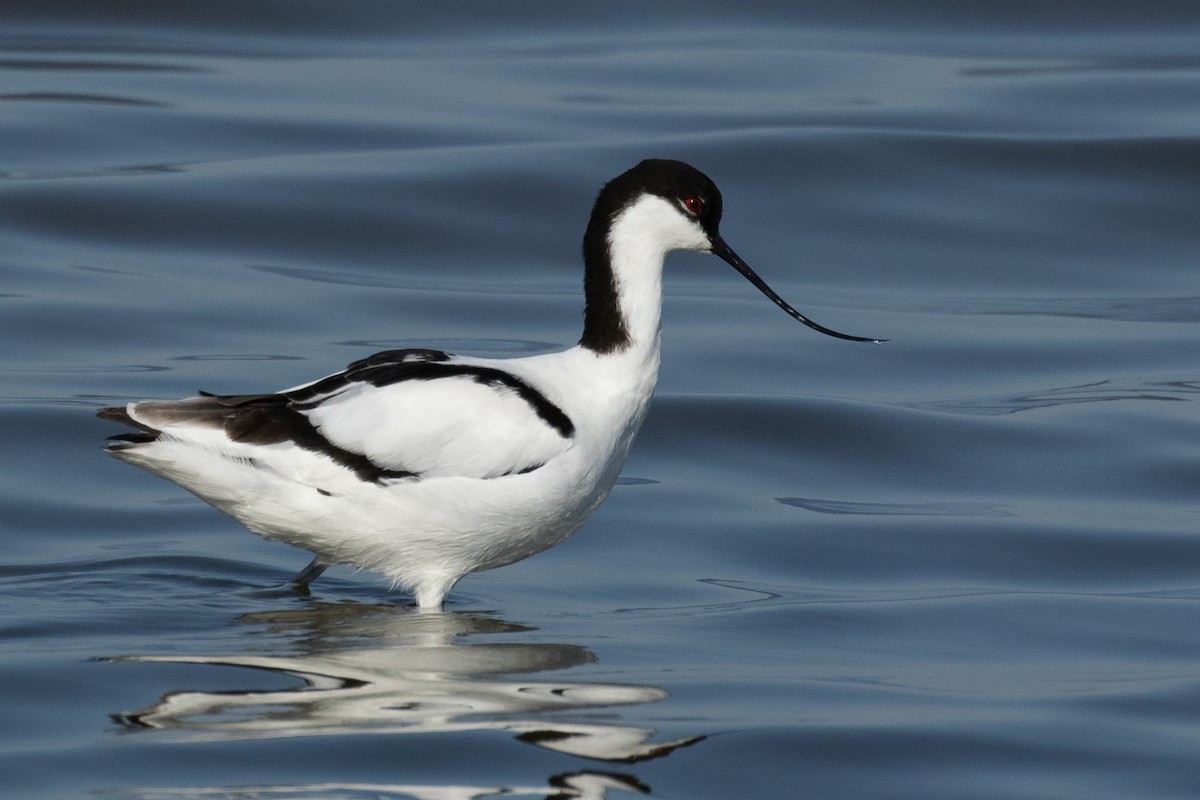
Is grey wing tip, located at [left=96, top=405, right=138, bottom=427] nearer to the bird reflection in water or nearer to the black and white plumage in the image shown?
the black and white plumage

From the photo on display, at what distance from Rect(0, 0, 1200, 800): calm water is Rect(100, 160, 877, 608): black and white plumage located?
1.06ft

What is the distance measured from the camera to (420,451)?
704 cm

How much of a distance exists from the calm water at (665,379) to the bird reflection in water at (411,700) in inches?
0.7

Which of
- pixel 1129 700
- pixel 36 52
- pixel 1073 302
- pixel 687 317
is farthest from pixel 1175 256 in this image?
pixel 36 52

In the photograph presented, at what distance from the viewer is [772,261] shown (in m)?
13.2

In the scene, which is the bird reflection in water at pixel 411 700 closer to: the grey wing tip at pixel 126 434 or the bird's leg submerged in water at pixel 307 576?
the bird's leg submerged in water at pixel 307 576

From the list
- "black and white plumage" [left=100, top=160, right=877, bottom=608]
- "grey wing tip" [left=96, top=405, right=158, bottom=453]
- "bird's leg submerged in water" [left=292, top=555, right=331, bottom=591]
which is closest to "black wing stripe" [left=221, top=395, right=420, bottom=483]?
"black and white plumage" [left=100, top=160, right=877, bottom=608]

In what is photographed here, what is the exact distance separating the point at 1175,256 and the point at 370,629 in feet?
27.0

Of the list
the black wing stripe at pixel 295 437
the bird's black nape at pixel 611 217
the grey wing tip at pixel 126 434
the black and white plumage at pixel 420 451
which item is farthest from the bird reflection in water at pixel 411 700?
the bird's black nape at pixel 611 217

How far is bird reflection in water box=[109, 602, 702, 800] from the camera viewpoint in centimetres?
557

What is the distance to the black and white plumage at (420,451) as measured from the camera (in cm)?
698

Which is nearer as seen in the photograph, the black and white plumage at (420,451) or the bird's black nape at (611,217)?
→ the black and white plumage at (420,451)

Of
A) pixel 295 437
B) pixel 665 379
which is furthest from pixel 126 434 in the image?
pixel 665 379

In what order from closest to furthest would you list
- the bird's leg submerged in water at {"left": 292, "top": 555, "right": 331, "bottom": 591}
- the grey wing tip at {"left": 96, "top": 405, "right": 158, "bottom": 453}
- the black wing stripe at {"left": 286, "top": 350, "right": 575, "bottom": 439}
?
1. the grey wing tip at {"left": 96, "top": 405, "right": 158, "bottom": 453}
2. the black wing stripe at {"left": 286, "top": 350, "right": 575, "bottom": 439}
3. the bird's leg submerged in water at {"left": 292, "top": 555, "right": 331, "bottom": 591}
